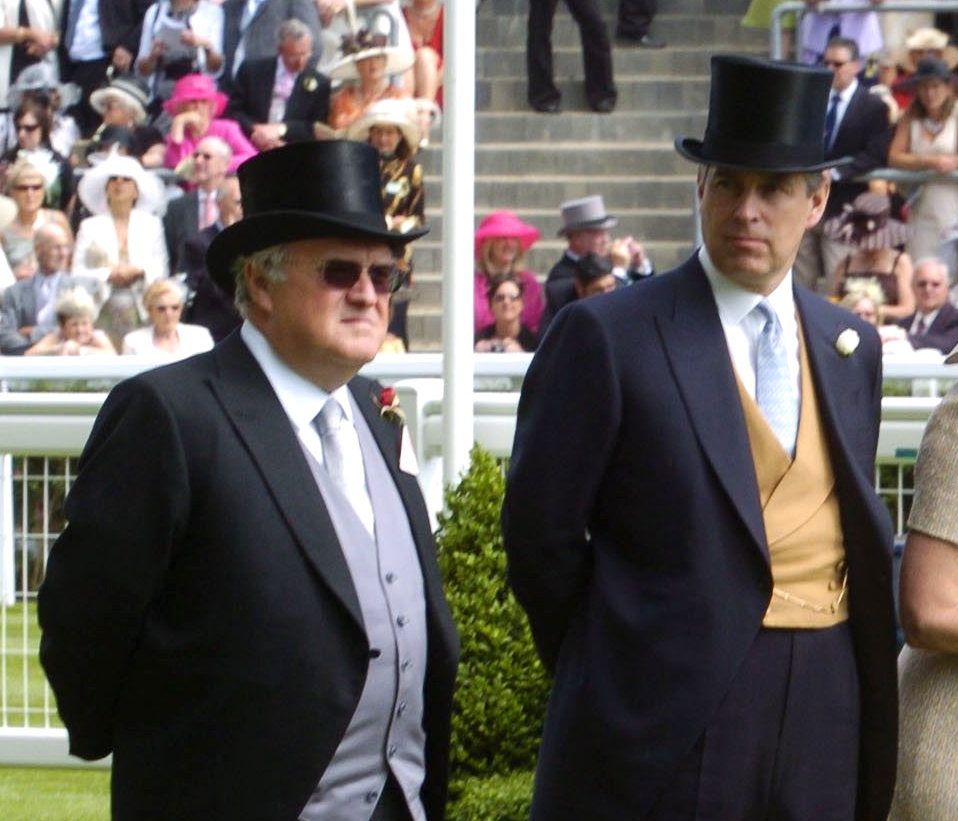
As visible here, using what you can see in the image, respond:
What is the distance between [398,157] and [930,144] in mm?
3104

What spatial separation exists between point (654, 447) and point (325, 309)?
0.58 meters

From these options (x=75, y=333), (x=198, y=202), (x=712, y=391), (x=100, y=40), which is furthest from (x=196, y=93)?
(x=712, y=391)

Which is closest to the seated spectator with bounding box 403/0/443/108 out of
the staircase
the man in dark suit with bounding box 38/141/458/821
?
the staircase

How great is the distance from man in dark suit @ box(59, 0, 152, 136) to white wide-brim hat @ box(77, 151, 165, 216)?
1678 mm

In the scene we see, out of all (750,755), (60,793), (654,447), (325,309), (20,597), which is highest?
(325,309)

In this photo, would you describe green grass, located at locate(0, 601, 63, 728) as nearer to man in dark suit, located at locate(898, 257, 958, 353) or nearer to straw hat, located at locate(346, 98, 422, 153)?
man in dark suit, located at locate(898, 257, 958, 353)

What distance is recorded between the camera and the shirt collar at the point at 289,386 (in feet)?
11.0

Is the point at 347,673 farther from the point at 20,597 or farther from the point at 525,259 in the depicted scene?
the point at 525,259

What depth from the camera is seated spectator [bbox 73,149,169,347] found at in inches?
460

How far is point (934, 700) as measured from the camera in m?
3.64

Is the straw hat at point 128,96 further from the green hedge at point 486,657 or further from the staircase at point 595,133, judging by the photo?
the green hedge at point 486,657

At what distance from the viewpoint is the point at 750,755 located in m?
3.35

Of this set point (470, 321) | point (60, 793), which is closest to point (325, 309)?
point (470, 321)

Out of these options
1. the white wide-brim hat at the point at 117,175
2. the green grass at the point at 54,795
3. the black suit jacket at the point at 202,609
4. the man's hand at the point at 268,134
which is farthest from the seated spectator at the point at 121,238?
the black suit jacket at the point at 202,609
